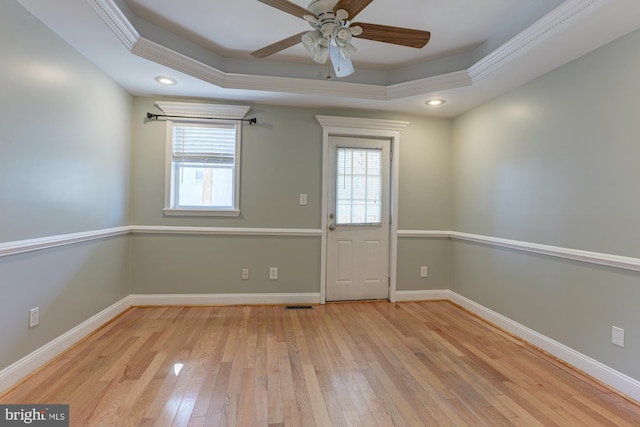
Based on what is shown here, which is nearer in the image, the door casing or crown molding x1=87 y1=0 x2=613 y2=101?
crown molding x1=87 y1=0 x2=613 y2=101

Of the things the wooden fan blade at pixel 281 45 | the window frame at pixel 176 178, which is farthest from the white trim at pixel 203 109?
the wooden fan blade at pixel 281 45

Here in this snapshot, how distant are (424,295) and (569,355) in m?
1.63

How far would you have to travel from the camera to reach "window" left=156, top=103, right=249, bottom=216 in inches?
134

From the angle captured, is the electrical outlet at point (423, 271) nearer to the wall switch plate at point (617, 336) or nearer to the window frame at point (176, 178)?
the wall switch plate at point (617, 336)

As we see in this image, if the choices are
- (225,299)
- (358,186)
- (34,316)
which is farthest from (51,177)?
(358,186)

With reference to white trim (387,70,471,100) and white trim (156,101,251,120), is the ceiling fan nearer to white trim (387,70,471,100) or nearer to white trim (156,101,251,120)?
white trim (387,70,471,100)

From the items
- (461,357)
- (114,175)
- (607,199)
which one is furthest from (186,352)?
(607,199)

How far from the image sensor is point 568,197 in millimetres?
2342

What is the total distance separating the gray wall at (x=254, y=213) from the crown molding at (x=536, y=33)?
1.23 m

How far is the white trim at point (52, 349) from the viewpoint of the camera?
1841 mm

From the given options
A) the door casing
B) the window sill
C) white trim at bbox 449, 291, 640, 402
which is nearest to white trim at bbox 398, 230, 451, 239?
the door casing

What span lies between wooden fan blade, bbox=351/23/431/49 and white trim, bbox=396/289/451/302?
2.79 m

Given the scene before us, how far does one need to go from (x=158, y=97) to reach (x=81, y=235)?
5.52ft

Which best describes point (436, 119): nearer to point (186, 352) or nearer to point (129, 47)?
point (129, 47)
